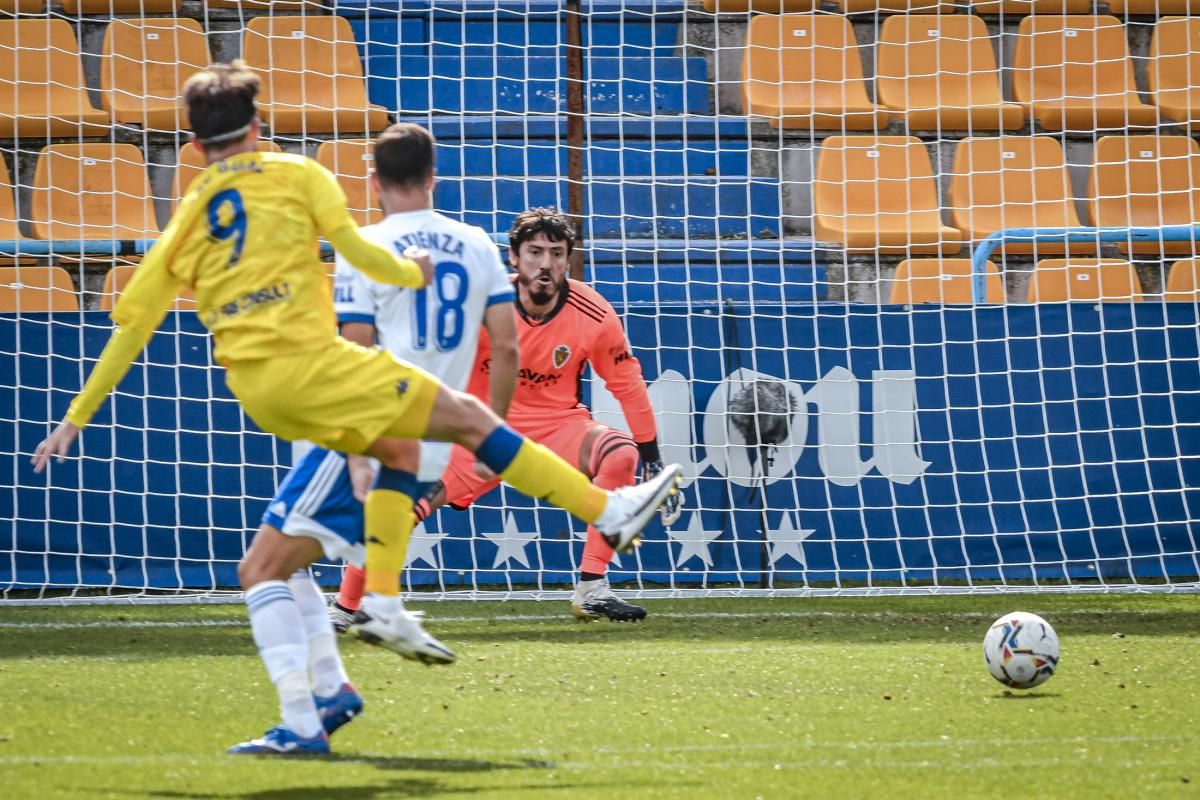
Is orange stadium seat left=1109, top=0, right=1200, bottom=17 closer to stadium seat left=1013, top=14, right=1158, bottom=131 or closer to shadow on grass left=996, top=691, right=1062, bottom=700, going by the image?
stadium seat left=1013, top=14, right=1158, bottom=131

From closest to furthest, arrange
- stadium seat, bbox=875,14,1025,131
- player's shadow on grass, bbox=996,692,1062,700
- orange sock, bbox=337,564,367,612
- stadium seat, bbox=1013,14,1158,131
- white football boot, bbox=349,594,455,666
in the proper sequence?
white football boot, bbox=349,594,455,666
player's shadow on grass, bbox=996,692,1062,700
orange sock, bbox=337,564,367,612
stadium seat, bbox=875,14,1025,131
stadium seat, bbox=1013,14,1158,131

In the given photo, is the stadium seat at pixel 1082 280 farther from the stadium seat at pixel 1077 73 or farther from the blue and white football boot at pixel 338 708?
the blue and white football boot at pixel 338 708

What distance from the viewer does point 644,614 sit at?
7809mm

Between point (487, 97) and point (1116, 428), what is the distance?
4816mm

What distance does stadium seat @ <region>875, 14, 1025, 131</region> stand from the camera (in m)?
11.7

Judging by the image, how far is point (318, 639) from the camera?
4668mm

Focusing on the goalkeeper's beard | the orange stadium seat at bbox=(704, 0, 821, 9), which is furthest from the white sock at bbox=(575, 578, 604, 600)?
the orange stadium seat at bbox=(704, 0, 821, 9)

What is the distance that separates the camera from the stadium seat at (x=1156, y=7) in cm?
1227

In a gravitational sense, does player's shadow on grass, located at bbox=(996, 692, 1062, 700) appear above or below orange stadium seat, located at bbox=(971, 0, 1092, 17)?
below

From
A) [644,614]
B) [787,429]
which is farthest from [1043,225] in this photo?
[644,614]

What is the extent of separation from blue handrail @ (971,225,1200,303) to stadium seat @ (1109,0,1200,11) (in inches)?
90.0

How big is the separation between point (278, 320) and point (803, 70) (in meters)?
8.08

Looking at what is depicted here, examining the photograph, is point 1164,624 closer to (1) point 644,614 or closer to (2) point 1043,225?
(1) point 644,614

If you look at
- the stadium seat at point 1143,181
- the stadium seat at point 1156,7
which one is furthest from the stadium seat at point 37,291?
the stadium seat at point 1156,7
